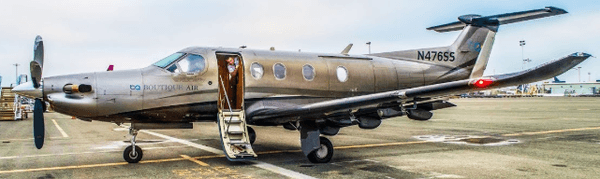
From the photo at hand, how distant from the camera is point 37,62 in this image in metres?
9.52

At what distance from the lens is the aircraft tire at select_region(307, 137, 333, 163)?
34.2 ft

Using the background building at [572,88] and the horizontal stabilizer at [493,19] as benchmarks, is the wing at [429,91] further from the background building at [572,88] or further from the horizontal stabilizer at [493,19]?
the background building at [572,88]

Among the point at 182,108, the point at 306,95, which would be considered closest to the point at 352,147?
the point at 306,95

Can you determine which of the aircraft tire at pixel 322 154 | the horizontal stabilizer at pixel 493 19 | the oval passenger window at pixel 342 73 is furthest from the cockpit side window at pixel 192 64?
the horizontal stabilizer at pixel 493 19

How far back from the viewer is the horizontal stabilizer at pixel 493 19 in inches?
499

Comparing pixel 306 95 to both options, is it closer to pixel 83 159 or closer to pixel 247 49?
pixel 247 49

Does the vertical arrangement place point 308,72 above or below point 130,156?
above

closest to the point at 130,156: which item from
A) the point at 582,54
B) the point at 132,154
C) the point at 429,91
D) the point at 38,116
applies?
the point at 132,154

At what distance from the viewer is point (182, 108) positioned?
35.1ft

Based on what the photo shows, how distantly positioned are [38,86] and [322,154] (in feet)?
20.0

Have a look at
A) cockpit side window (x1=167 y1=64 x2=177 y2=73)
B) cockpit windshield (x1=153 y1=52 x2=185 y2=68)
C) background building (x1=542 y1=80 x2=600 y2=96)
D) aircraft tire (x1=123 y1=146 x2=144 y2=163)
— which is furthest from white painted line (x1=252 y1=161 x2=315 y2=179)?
background building (x1=542 y1=80 x2=600 y2=96)

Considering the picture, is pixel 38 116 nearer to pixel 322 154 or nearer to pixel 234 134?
pixel 234 134

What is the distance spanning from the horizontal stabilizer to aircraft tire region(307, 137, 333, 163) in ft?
20.1

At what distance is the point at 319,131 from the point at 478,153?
4.38 metres
